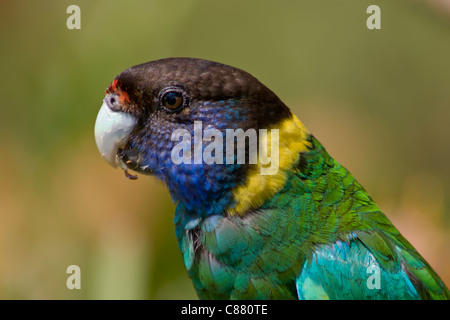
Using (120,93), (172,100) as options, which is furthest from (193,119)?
(120,93)

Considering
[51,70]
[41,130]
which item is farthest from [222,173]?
[51,70]

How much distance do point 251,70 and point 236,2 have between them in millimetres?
609

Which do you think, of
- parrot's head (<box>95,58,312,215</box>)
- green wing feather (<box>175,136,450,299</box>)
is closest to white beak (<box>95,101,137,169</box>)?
parrot's head (<box>95,58,312,215</box>)

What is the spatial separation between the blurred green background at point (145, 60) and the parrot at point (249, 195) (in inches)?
12.5

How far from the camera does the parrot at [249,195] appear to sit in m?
2.01

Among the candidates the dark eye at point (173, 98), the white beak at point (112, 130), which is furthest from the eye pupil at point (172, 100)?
the white beak at point (112, 130)

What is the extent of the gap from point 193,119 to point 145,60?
116cm

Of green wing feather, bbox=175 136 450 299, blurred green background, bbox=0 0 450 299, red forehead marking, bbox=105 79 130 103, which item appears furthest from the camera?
blurred green background, bbox=0 0 450 299

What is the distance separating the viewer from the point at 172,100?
210 centimetres

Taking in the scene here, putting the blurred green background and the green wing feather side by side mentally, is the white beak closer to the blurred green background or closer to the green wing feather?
the blurred green background

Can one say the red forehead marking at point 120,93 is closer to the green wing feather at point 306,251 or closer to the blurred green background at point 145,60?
the blurred green background at point 145,60

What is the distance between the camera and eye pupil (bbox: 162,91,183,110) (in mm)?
2094

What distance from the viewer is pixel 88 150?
9.63ft
